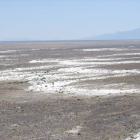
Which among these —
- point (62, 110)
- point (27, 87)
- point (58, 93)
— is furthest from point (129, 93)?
point (27, 87)

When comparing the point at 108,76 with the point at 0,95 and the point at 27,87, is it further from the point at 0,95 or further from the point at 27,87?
the point at 0,95

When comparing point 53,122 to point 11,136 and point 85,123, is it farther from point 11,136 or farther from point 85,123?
point 11,136

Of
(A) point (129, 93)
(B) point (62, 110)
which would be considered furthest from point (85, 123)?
(A) point (129, 93)

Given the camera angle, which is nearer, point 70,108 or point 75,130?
point 75,130

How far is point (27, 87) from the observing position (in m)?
28.2

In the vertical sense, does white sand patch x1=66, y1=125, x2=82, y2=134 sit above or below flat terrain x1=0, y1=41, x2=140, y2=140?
above

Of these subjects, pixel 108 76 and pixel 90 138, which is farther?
pixel 108 76

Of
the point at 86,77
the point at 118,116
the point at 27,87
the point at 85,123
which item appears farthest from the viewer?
the point at 86,77

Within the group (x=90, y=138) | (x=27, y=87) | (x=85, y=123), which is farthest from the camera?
(x=27, y=87)

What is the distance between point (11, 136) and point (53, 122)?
271 centimetres

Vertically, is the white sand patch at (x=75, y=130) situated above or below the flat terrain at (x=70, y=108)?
above

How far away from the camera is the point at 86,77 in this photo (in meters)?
33.2

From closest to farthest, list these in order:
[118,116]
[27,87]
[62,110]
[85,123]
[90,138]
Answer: [90,138], [85,123], [118,116], [62,110], [27,87]

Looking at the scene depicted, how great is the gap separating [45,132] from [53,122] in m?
1.77
